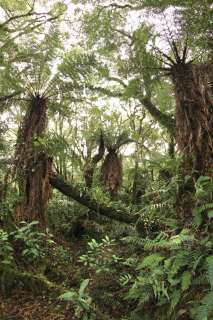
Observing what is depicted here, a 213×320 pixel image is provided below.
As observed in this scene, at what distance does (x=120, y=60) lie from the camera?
10.0 metres

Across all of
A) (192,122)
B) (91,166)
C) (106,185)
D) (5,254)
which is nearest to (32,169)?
(5,254)

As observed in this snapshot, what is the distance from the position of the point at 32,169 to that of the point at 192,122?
3238 mm

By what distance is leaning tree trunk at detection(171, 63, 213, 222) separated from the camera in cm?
509

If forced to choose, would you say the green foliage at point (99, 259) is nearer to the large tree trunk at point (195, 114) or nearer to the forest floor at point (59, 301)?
the forest floor at point (59, 301)

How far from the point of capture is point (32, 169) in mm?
6863

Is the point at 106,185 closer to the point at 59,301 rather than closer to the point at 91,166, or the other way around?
the point at 91,166

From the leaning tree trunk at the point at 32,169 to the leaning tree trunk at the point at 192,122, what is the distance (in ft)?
9.24

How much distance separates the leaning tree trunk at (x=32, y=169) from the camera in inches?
262

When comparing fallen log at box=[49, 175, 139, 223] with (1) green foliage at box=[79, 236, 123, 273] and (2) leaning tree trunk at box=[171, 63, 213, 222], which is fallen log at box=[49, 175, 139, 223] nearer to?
(1) green foliage at box=[79, 236, 123, 273]

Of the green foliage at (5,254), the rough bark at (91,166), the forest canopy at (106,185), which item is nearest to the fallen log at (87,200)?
the forest canopy at (106,185)

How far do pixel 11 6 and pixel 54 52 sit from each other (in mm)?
2873

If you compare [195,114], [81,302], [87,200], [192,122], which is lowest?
[81,302]

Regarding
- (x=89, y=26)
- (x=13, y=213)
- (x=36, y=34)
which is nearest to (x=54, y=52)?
(x=89, y=26)

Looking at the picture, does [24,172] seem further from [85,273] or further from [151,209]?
[151,209]
